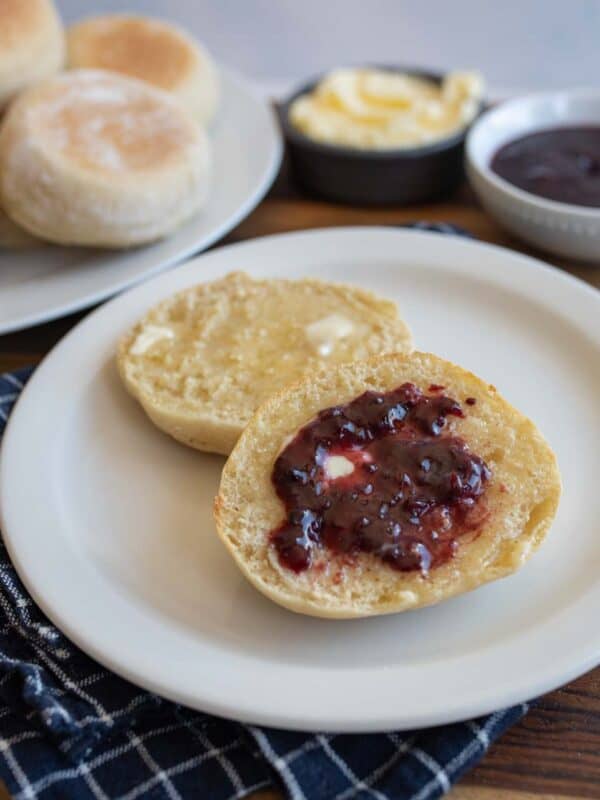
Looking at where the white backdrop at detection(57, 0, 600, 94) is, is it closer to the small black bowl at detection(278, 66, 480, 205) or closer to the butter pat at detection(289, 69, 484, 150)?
the butter pat at detection(289, 69, 484, 150)

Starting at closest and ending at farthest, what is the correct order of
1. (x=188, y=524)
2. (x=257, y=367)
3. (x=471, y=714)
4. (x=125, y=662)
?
(x=471, y=714) < (x=125, y=662) < (x=188, y=524) < (x=257, y=367)

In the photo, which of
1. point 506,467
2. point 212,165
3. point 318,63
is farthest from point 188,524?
point 318,63

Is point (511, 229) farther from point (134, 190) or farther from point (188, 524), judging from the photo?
point (188, 524)

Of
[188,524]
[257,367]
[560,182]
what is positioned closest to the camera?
[188,524]

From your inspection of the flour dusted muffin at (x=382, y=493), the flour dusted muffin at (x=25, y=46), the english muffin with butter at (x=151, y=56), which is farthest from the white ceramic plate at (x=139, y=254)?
the flour dusted muffin at (x=382, y=493)

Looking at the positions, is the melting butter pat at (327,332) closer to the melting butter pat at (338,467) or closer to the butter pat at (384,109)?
the melting butter pat at (338,467)

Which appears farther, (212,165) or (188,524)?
(212,165)

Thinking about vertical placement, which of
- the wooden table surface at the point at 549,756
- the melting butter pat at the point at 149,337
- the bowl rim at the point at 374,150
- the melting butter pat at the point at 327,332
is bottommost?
the wooden table surface at the point at 549,756
